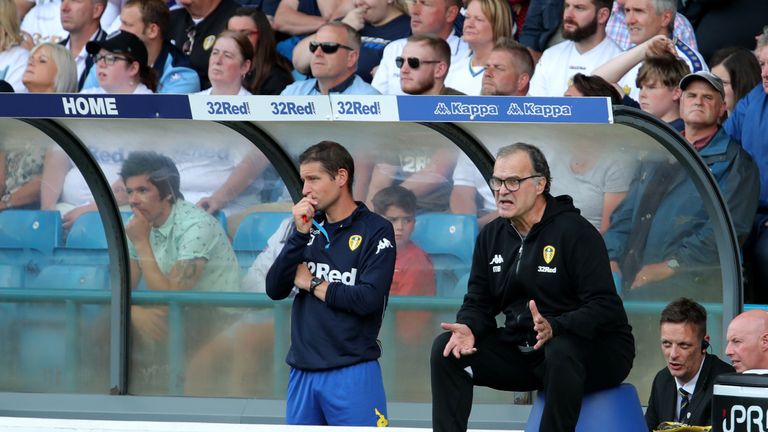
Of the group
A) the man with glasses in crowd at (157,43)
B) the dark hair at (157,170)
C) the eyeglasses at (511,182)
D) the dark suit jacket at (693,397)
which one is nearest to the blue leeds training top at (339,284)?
the eyeglasses at (511,182)

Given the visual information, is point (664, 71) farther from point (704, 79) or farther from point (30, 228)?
point (30, 228)

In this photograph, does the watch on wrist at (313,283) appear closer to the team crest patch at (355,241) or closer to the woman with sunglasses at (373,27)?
the team crest patch at (355,241)

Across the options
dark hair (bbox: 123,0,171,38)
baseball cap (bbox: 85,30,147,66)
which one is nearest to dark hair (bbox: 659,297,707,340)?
baseball cap (bbox: 85,30,147,66)

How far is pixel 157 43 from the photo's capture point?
35.3 ft

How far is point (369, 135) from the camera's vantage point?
25.5 feet

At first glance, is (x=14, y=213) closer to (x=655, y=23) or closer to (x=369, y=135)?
(x=369, y=135)

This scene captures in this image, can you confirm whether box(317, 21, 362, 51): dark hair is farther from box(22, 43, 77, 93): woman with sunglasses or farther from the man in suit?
the man in suit

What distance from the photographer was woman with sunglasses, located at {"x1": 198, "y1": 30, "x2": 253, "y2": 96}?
9664mm

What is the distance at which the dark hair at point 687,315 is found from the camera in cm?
653

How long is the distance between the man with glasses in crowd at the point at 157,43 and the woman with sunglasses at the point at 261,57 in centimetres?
53

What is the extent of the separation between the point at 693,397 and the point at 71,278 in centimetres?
395

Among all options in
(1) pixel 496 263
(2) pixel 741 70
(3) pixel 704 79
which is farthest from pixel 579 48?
(1) pixel 496 263

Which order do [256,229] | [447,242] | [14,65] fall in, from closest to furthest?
[447,242] < [256,229] < [14,65]

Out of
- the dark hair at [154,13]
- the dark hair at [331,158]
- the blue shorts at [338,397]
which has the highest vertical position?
the dark hair at [154,13]
